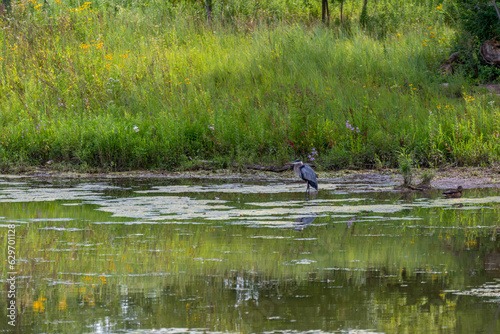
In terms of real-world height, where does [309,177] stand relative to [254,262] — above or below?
above

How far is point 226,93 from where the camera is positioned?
1308 cm

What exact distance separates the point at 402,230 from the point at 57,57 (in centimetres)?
1042

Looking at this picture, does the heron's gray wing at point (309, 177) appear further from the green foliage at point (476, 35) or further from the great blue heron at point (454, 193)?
the green foliage at point (476, 35)

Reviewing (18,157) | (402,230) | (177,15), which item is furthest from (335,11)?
(402,230)

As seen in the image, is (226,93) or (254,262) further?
(226,93)

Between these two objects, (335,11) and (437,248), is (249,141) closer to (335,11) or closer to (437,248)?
(437,248)

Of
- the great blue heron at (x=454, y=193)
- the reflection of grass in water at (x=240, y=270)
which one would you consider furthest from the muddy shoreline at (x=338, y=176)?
the reflection of grass in water at (x=240, y=270)

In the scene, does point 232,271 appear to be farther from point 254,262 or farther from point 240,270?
point 254,262

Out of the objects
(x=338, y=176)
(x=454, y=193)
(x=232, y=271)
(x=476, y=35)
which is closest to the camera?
(x=232, y=271)

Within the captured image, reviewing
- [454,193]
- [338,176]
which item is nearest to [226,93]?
[338,176]

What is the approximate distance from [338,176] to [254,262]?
5.50 m

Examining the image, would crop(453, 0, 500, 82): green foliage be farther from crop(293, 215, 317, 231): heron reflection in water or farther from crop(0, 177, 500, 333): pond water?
crop(293, 215, 317, 231): heron reflection in water

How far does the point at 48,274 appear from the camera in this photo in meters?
4.88

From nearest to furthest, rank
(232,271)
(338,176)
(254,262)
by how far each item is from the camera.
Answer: (232,271) < (254,262) < (338,176)
